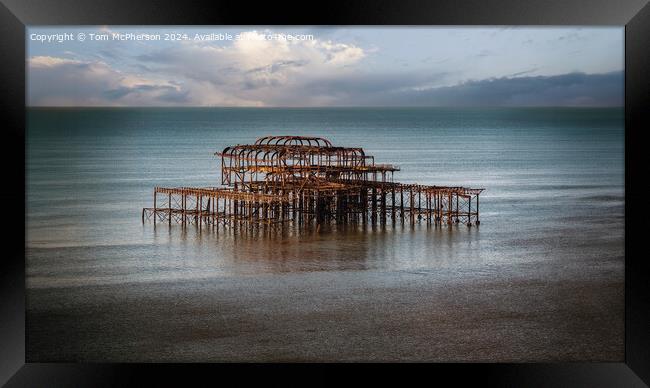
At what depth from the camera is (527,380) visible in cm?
1177

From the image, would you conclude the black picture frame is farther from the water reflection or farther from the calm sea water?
the water reflection

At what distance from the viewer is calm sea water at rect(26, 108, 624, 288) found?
1925cm

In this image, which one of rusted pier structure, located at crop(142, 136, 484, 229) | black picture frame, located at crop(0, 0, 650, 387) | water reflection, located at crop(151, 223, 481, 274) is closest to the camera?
black picture frame, located at crop(0, 0, 650, 387)

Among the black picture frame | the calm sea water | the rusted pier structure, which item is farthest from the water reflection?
the black picture frame

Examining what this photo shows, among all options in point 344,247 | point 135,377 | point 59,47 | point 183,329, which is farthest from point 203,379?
point 59,47

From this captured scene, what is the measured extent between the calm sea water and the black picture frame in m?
4.96
